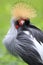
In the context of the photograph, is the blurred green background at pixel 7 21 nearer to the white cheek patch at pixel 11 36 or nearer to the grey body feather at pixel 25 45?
the grey body feather at pixel 25 45

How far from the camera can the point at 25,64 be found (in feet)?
17.9

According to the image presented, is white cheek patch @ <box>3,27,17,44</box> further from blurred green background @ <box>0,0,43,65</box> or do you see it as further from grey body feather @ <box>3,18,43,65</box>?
blurred green background @ <box>0,0,43,65</box>

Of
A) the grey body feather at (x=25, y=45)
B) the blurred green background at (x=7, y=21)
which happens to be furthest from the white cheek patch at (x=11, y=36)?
the blurred green background at (x=7, y=21)

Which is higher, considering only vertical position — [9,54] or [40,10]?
[40,10]

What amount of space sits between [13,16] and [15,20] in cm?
5

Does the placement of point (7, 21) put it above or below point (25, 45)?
above

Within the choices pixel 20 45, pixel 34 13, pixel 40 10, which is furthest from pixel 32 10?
pixel 40 10

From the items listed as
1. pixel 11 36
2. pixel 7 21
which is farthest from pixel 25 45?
pixel 7 21

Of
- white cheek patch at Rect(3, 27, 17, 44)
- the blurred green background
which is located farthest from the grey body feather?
the blurred green background

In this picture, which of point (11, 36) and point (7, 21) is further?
point (7, 21)

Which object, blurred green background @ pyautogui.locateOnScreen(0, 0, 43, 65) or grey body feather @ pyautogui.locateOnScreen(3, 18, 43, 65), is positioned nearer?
grey body feather @ pyautogui.locateOnScreen(3, 18, 43, 65)

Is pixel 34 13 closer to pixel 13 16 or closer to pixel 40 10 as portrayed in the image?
pixel 13 16

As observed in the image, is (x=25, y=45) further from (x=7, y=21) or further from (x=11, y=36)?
(x=7, y=21)

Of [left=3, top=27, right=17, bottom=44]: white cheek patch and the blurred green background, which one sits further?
the blurred green background
